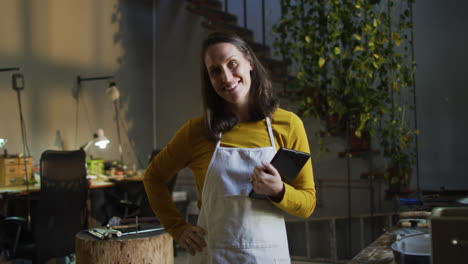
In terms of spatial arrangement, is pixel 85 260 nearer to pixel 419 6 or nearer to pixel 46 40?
pixel 46 40

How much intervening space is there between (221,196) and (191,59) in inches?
200

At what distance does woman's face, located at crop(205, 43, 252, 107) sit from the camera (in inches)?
52.7

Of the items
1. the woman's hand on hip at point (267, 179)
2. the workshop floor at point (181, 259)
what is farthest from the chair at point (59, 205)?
the woman's hand on hip at point (267, 179)

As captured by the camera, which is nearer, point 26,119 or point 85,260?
point 85,260

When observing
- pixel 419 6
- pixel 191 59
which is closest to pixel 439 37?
pixel 419 6

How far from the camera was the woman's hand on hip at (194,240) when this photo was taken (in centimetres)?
138

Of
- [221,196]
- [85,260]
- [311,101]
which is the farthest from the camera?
[311,101]

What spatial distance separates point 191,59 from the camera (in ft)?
20.5

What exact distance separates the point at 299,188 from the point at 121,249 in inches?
67.9

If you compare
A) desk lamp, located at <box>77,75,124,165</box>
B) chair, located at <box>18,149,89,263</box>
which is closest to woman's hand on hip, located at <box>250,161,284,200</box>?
chair, located at <box>18,149,89,263</box>

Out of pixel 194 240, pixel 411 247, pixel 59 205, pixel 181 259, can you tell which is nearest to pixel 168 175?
pixel 194 240

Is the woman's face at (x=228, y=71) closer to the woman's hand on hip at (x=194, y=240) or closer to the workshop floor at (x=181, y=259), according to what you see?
the woman's hand on hip at (x=194, y=240)

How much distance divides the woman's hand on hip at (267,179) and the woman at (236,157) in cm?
5

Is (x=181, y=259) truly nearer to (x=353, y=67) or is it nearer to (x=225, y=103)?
(x=353, y=67)
